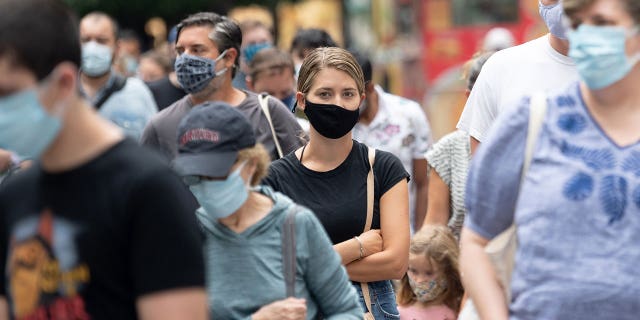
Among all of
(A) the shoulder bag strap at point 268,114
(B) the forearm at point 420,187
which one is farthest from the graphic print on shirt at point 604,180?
(B) the forearm at point 420,187

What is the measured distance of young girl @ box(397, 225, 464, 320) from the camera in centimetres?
599

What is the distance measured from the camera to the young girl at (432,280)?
19.6 ft

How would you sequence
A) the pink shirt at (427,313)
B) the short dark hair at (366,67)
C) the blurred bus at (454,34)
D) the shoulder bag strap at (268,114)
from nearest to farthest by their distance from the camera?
the pink shirt at (427,313), the shoulder bag strap at (268,114), the short dark hair at (366,67), the blurred bus at (454,34)

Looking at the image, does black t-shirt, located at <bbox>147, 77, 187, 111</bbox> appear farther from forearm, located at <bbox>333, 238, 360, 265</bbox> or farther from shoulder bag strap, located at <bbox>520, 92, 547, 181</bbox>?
shoulder bag strap, located at <bbox>520, 92, 547, 181</bbox>

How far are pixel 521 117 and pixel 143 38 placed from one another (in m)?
27.5

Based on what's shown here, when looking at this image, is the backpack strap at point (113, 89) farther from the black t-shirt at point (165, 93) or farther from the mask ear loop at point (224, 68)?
the mask ear loop at point (224, 68)

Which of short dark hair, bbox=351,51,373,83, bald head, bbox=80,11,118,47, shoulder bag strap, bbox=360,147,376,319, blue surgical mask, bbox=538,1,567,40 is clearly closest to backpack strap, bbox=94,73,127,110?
bald head, bbox=80,11,118,47

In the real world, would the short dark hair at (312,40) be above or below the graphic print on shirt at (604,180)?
below

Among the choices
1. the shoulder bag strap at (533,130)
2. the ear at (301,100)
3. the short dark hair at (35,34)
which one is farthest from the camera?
the ear at (301,100)

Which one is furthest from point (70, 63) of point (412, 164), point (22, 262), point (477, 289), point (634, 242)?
point (412, 164)

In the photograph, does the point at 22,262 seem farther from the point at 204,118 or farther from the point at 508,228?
the point at 508,228

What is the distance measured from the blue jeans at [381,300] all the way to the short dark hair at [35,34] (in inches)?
102

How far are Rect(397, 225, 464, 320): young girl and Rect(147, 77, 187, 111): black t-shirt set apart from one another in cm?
374

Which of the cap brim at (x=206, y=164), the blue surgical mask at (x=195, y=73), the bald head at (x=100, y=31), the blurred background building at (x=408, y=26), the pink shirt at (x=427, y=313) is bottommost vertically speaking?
the blurred background building at (x=408, y=26)
